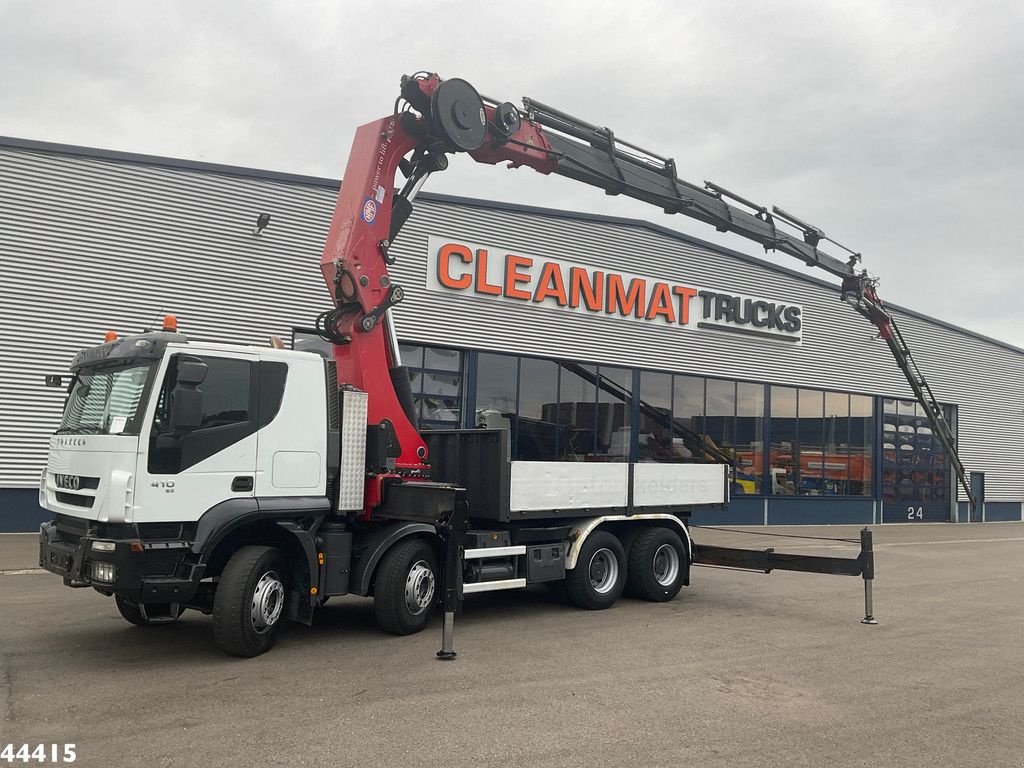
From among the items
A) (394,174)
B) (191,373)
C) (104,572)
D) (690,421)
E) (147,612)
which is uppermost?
(394,174)

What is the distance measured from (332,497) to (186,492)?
1520mm

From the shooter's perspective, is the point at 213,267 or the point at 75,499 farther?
the point at 213,267

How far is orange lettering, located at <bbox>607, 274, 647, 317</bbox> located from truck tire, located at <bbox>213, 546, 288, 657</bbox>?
680 inches

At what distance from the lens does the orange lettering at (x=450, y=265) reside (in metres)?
21.1

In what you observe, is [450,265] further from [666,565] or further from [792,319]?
[792,319]

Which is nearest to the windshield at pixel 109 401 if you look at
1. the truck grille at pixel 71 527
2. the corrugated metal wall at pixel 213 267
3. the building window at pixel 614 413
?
the truck grille at pixel 71 527

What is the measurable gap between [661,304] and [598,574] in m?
15.3

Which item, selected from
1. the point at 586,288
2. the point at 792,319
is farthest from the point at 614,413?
the point at 792,319

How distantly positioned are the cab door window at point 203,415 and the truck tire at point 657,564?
17.7 feet

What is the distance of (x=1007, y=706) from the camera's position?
262 inches

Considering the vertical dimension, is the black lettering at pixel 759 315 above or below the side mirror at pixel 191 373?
above

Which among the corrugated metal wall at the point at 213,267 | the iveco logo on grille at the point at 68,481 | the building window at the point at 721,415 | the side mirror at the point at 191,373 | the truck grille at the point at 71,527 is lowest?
the truck grille at the point at 71,527

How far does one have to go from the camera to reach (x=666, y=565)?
11500 millimetres

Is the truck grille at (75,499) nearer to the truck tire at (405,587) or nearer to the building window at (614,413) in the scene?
the truck tire at (405,587)
